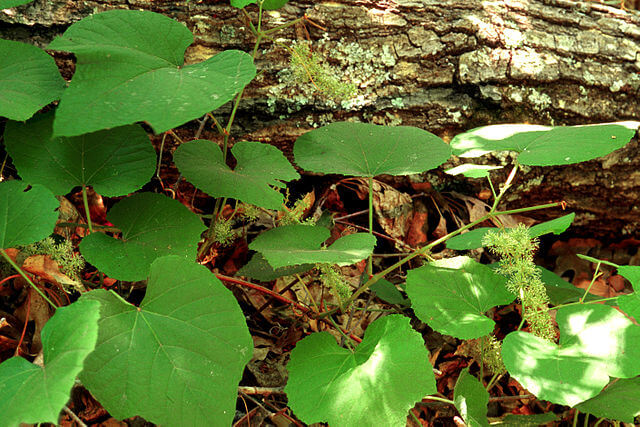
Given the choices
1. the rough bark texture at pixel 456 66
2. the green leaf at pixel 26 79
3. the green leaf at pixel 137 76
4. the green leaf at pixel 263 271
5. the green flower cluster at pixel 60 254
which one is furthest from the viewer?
the rough bark texture at pixel 456 66

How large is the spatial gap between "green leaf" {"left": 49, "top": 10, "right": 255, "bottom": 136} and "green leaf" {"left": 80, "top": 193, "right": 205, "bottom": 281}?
39 cm

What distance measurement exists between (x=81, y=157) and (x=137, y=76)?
15.0 inches

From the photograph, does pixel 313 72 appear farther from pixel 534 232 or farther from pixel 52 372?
pixel 52 372

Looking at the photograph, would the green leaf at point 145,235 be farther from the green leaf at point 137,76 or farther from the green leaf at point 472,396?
the green leaf at point 472,396

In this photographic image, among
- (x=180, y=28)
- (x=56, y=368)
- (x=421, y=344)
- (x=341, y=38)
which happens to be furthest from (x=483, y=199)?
(x=56, y=368)

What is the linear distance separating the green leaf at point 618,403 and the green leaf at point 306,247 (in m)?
0.84

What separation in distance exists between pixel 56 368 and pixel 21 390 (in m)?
0.08

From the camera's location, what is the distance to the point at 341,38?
6.13 feet

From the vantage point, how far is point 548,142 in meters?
1.51

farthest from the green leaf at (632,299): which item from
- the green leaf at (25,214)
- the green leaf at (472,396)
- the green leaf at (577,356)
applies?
the green leaf at (25,214)

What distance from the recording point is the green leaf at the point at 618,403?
4.52ft

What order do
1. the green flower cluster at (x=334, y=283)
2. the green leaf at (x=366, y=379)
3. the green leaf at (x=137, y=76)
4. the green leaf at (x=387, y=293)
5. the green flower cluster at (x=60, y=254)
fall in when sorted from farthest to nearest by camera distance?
the green leaf at (x=387, y=293), the green flower cluster at (x=334, y=283), the green flower cluster at (x=60, y=254), the green leaf at (x=366, y=379), the green leaf at (x=137, y=76)

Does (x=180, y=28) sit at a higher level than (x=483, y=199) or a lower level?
higher

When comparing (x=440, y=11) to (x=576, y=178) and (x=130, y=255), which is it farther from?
(x=130, y=255)
